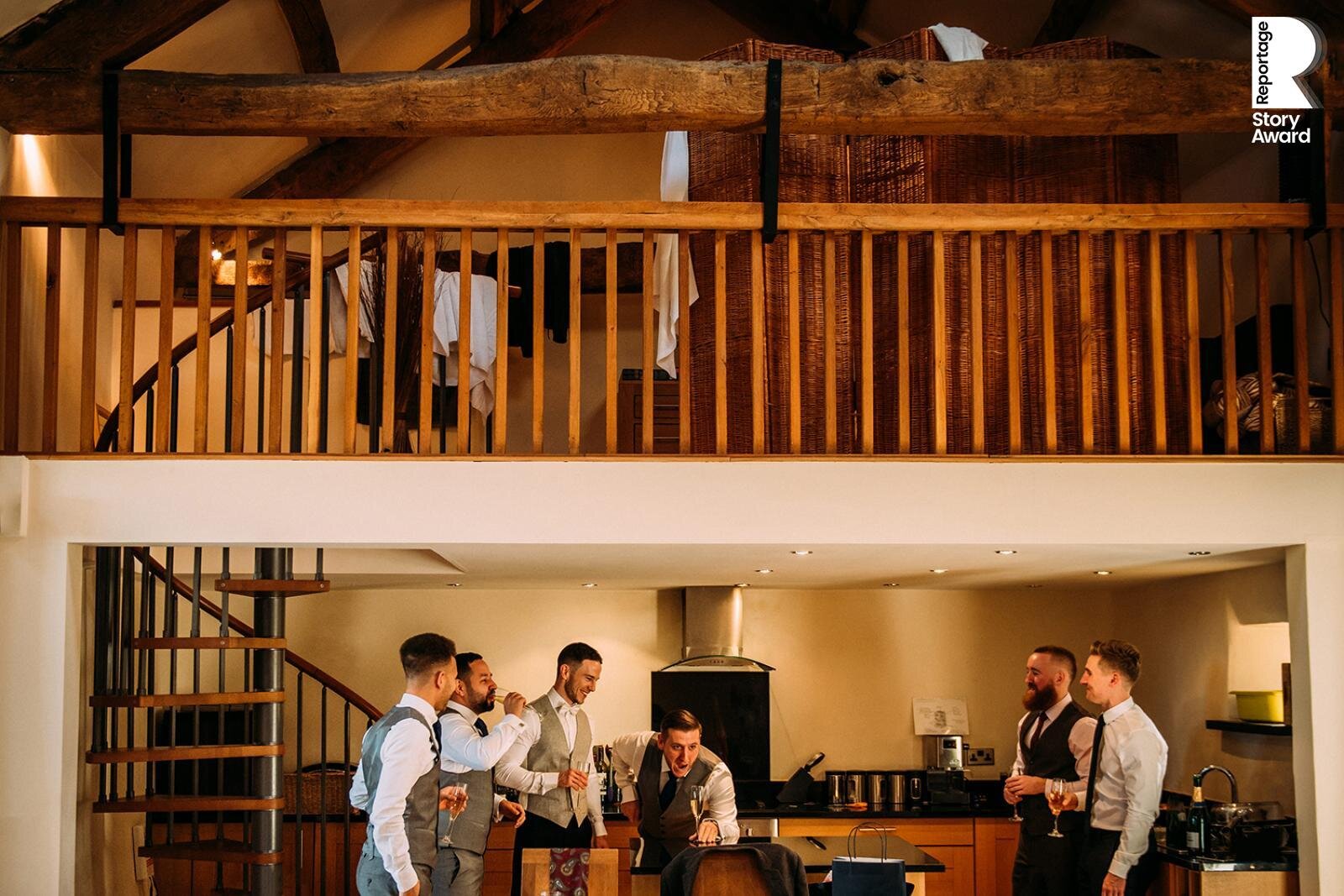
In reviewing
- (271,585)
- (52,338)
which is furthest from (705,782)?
(52,338)

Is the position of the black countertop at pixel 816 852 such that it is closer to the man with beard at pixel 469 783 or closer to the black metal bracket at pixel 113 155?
the man with beard at pixel 469 783

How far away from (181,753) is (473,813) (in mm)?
1224

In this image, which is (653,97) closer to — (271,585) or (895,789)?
(271,585)

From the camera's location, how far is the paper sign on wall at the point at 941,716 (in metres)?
8.56

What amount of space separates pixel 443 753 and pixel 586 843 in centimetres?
108

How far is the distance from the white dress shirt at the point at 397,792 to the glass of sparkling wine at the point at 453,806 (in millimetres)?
430

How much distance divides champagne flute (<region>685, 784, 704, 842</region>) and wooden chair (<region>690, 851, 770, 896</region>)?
727mm

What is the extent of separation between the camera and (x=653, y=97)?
5305 millimetres

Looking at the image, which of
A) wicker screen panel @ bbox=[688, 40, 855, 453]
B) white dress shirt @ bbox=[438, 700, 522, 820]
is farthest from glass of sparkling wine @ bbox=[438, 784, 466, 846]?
wicker screen panel @ bbox=[688, 40, 855, 453]

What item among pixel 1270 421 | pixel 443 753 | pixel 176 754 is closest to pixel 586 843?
pixel 443 753

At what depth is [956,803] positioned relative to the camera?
7.99 m

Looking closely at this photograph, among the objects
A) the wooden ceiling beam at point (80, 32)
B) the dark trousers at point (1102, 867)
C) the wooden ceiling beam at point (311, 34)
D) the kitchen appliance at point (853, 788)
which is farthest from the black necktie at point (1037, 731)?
the wooden ceiling beam at point (311, 34)

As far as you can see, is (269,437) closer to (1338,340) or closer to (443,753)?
(443,753)

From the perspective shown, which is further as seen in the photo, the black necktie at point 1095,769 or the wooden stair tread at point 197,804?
the black necktie at point 1095,769
